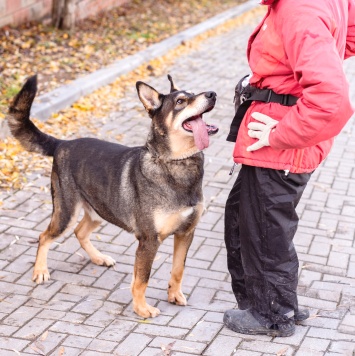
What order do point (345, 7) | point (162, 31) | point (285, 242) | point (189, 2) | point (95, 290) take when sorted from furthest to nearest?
point (189, 2) → point (162, 31) → point (95, 290) → point (285, 242) → point (345, 7)

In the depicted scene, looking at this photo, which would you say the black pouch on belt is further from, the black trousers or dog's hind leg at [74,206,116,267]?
dog's hind leg at [74,206,116,267]

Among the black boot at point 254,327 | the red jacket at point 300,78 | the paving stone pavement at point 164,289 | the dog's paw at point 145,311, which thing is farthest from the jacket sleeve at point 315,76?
the dog's paw at point 145,311

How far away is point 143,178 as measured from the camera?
473 cm

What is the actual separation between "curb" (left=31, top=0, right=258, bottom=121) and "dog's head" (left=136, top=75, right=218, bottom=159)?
13.4ft

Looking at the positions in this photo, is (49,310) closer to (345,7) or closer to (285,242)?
(285,242)

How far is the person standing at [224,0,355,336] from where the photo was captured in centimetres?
361

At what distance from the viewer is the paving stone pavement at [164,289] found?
441 cm

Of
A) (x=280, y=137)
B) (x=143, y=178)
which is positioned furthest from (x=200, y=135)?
(x=280, y=137)

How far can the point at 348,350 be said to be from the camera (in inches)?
171

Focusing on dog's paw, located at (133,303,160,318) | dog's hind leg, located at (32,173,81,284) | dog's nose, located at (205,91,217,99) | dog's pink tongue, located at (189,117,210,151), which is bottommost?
dog's paw, located at (133,303,160,318)

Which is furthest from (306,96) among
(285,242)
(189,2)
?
(189,2)

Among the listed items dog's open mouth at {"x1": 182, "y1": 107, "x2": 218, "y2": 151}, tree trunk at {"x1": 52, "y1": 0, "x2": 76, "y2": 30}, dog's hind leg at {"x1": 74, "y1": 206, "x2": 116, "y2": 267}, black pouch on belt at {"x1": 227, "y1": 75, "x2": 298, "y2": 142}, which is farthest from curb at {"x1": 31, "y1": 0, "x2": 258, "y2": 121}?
black pouch on belt at {"x1": 227, "y1": 75, "x2": 298, "y2": 142}

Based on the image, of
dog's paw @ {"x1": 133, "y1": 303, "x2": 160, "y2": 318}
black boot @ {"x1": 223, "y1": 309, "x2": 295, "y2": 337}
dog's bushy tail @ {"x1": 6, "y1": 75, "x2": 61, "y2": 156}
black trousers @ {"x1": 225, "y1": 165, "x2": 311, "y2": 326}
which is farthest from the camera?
dog's bushy tail @ {"x1": 6, "y1": 75, "x2": 61, "y2": 156}

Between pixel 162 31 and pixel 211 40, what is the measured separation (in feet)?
3.28
